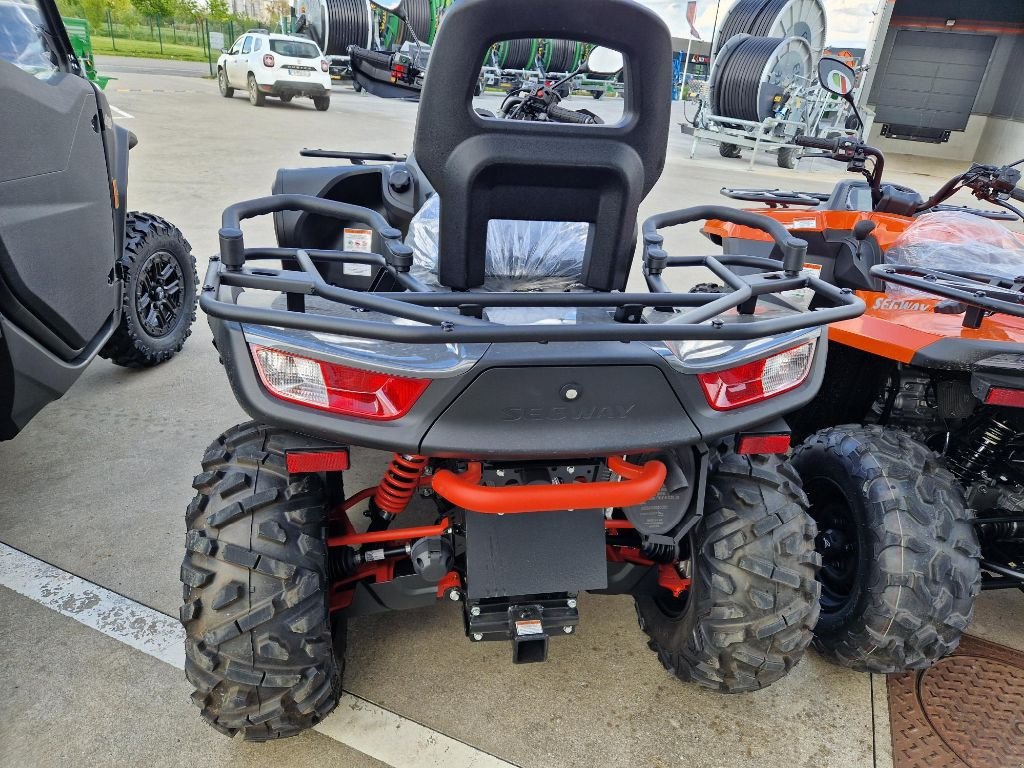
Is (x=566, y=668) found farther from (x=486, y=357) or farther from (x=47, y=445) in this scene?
(x=47, y=445)

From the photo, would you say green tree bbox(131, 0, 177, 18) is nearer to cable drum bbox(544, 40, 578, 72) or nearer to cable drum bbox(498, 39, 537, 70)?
cable drum bbox(498, 39, 537, 70)

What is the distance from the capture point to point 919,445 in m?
2.40

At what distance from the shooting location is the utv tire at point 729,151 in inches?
613

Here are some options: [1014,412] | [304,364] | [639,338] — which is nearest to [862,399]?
[1014,412]

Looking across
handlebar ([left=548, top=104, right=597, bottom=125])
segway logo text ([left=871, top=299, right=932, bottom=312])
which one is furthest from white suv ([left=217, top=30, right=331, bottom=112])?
segway logo text ([left=871, top=299, right=932, bottom=312])

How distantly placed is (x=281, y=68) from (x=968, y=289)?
18150 mm

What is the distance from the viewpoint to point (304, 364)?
1.55 metres

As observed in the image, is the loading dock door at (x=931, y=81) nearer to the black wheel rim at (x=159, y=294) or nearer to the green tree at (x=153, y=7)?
the black wheel rim at (x=159, y=294)

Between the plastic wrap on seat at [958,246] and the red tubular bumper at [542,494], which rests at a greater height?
the plastic wrap on seat at [958,246]

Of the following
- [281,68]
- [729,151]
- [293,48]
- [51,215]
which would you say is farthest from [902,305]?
[293,48]

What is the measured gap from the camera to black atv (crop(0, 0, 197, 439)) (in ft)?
7.73

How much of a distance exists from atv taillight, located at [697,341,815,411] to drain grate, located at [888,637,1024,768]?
1.18 m

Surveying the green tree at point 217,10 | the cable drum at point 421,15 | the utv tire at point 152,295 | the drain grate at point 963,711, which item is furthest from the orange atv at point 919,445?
the green tree at point 217,10

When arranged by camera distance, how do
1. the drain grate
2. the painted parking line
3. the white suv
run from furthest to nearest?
the white suv → the drain grate → the painted parking line
